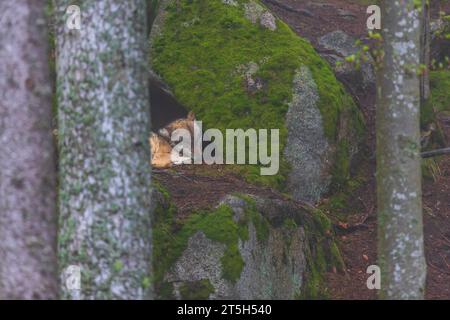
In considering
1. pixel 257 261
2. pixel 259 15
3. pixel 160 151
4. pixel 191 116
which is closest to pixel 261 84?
pixel 191 116

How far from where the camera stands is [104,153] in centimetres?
554

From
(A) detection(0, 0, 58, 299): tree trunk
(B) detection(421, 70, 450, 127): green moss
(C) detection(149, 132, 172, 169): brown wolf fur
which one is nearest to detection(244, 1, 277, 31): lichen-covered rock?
(C) detection(149, 132, 172, 169): brown wolf fur

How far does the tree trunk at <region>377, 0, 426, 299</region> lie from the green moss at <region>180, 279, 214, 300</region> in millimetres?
1813

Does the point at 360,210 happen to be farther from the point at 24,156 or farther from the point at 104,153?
the point at 24,156

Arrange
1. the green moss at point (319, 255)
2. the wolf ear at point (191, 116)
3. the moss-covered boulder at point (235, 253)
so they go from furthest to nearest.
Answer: the wolf ear at point (191, 116) < the green moss at point (319, 255) < the moss-covered boulder at point (235, 253)

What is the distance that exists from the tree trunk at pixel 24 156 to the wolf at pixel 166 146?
12.8ft

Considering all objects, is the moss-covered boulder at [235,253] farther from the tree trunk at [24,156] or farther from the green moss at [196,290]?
the tree trunk at [24,156]

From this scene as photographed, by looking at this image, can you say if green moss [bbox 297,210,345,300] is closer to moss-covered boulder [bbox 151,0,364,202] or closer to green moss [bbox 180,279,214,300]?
moss-covered boulder [bbox 151,0,364,202]

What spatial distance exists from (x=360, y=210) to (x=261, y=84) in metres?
2.41

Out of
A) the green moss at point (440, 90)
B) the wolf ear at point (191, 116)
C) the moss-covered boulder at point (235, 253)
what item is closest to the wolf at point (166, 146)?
the wolf ear at point (191, 116)

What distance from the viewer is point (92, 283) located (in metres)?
5.61

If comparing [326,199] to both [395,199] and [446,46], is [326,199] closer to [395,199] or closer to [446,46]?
[395,199]

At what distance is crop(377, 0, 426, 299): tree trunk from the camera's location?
646cm

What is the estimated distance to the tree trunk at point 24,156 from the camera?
588 centimetres
